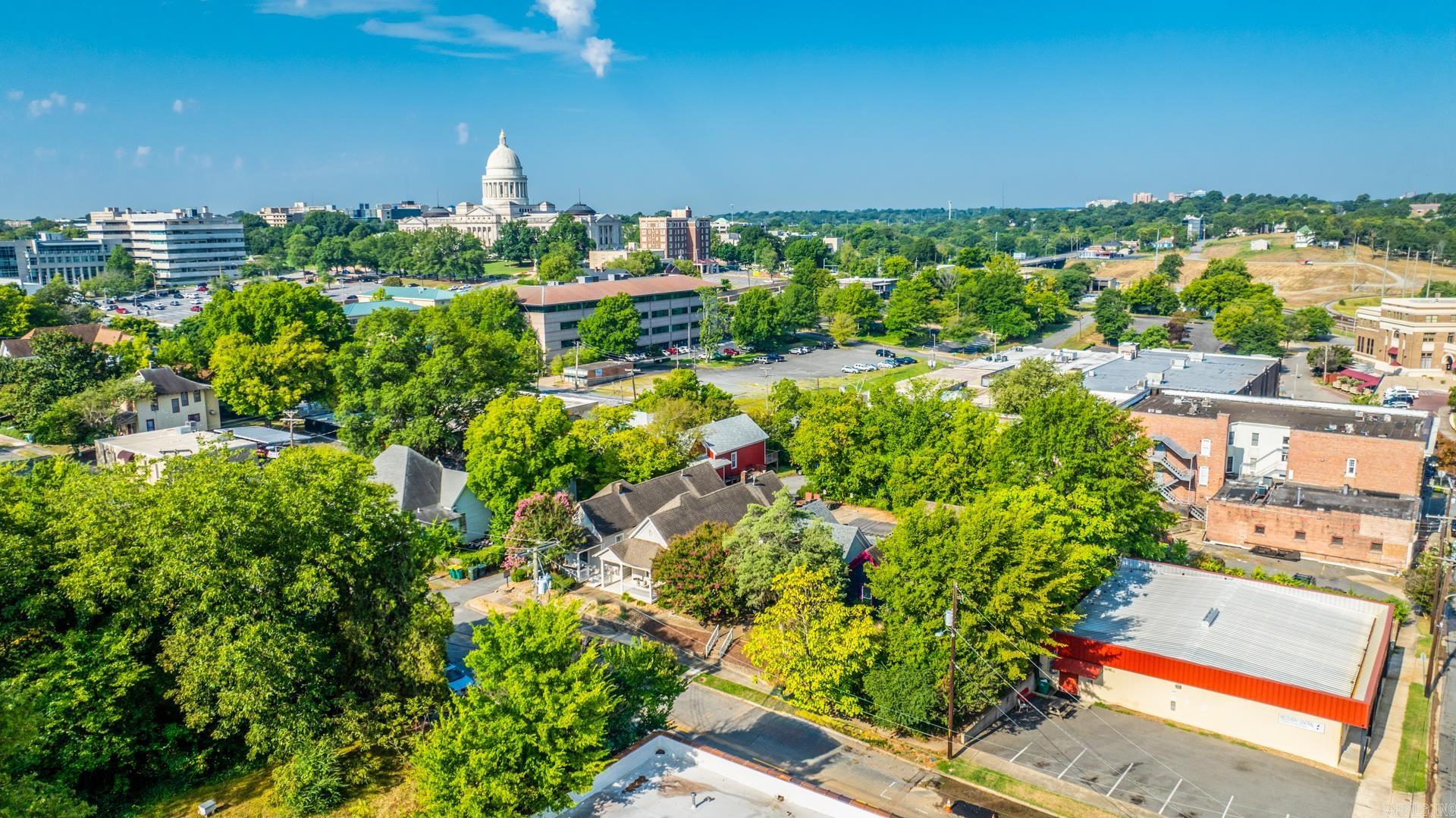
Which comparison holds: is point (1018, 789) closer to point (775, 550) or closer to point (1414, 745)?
point (775, 550)

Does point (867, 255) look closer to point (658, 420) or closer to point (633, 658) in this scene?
point (658, 420)

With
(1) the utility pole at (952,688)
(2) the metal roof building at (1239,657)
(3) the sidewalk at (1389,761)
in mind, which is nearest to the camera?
(3) the sidewalk at (1389,761)

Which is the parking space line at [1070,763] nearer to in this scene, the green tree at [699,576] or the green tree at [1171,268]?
the green tree at [699,576]

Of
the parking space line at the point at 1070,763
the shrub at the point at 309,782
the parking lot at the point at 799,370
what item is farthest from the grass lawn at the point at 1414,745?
the parking lot at the point at 799,370

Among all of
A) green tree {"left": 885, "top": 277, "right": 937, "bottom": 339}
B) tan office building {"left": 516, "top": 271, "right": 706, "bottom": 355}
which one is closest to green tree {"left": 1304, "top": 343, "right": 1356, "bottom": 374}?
green tree {"left": 885, "top": 277, "right": 937, "bottom": 339}

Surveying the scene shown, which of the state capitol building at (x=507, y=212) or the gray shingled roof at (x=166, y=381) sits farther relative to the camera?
the state capitol building at (x=507, y=212)

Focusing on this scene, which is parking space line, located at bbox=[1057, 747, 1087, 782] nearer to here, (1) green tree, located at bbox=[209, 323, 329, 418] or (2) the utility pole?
(2) the utility pole

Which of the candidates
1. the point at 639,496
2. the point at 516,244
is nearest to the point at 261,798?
the point at 639,496
